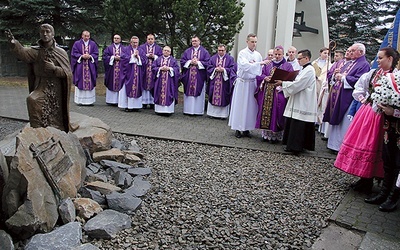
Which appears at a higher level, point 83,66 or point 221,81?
point 83,66

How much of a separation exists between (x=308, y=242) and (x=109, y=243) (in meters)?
1.94

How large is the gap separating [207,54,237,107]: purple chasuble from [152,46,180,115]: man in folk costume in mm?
1007

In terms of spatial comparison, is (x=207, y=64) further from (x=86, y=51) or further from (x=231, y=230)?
(x=231, y=230)

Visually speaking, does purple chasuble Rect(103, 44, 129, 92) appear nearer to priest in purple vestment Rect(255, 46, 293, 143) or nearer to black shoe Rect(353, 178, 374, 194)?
priest in purple vestment Rect(255, 46, 293, 143)

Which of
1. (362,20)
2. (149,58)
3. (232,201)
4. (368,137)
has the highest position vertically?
(362,20)

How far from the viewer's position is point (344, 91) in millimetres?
7320

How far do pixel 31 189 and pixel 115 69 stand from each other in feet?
27.2

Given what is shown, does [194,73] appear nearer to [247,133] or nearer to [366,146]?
[247,133]

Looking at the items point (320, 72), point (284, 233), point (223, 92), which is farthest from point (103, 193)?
point (320, 72)

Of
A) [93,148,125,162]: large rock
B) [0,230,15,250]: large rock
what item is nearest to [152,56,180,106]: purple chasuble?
[93,148,125,162]: large rock

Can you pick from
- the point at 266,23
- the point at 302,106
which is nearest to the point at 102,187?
the point at 302,106

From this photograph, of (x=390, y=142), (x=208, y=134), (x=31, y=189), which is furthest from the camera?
(x=208, y=134)

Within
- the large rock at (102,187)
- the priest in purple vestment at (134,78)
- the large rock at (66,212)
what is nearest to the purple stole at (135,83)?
the priest in purple vestment at (134,78)

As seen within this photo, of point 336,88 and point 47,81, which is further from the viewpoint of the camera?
point 336,88
